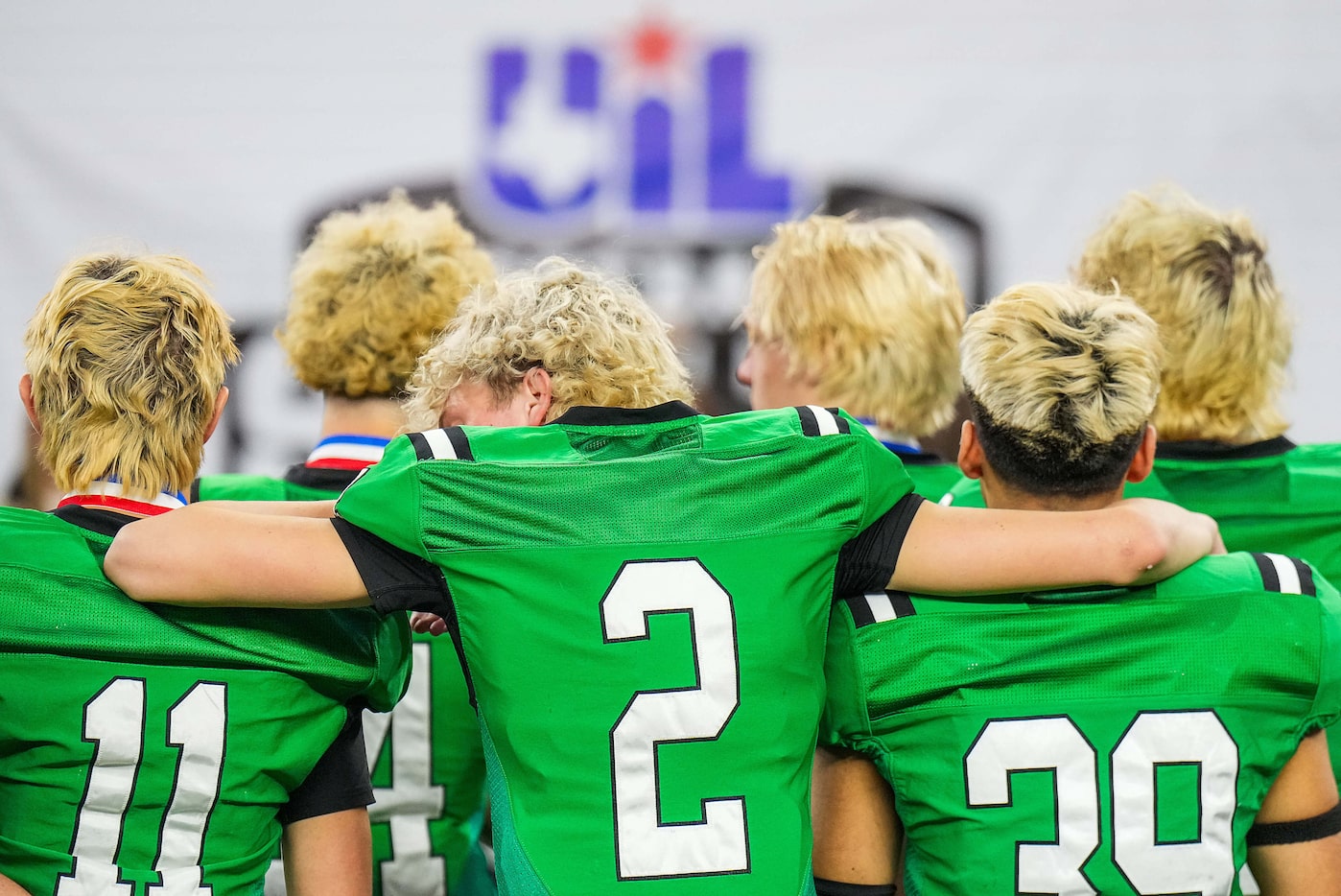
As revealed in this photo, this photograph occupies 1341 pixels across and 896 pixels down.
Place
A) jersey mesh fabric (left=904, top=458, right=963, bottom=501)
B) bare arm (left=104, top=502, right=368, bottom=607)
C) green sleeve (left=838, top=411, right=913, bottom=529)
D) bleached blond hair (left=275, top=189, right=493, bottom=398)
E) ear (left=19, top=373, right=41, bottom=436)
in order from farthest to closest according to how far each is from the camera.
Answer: jersey mesh fabric (left=904, top=458, right=963, bottom=501), bleached blond hair (left=275, top=189, right=493, bottom=398), ear (left=19, top=373, right=41, bottom=436), green sleeve (left=838, top=411, right=913, bottom=529), bare arm (left=104, top=502, right=368, bottom=607)

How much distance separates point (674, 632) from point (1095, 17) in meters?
3.76

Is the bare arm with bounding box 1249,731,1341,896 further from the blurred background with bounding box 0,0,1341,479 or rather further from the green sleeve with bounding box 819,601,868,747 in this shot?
the blurred background with bounding box 0,0,1341,479

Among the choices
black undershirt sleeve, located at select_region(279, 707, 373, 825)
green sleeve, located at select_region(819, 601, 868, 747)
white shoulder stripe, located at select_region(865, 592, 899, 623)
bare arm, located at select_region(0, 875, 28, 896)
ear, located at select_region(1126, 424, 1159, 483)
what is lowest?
bare arm, located at select_region(0, 875, 28, 896)

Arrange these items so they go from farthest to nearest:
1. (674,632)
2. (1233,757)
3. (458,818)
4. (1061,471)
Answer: (458,818) < (1061,471) < (1233,757) < (674,632)

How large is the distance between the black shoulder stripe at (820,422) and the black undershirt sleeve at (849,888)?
0.62 m

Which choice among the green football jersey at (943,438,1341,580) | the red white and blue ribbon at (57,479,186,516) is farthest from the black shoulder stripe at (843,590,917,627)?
the red white and blue ribbon at (57,479,186,516)

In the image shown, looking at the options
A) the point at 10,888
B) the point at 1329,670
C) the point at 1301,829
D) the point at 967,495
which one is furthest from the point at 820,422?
the point at 10,888

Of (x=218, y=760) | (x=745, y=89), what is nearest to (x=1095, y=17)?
(x=745, y=89)

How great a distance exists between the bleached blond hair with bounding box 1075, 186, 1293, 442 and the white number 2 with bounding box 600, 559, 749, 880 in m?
1.05

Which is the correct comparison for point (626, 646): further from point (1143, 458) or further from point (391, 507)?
point (1143, 458)

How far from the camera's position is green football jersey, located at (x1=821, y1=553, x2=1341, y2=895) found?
5.28 ft

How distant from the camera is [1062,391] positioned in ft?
5.62

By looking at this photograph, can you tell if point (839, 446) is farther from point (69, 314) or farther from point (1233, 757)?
point (69, 314)

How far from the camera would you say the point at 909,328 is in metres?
2.42
